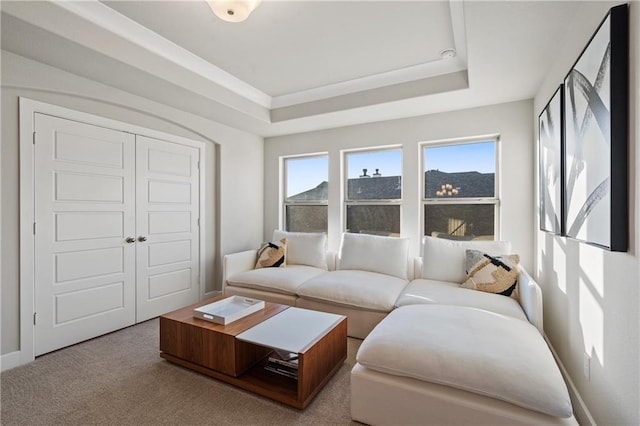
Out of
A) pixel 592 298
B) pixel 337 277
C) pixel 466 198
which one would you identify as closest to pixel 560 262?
pixel 592 298

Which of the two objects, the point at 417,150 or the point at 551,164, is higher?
the point at 417,150

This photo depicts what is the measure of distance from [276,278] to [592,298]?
2569 mm

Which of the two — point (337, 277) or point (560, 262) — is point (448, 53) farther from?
point (337, 277)

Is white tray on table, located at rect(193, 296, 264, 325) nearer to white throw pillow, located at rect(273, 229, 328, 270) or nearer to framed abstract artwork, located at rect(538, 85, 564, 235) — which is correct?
white throw pillow, located at rect(273, 229, 328, 270)

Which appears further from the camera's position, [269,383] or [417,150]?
[417,150]

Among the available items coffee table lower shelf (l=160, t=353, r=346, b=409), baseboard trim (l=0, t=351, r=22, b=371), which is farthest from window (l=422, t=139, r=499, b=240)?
baseboard trim (l=0, t=351, r=22, b=371)

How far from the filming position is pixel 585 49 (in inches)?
60.3

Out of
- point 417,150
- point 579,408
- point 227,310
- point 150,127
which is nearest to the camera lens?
point 579,408

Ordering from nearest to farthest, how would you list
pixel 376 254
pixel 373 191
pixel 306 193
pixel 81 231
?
pixel 81 231 → pixel 376 254 → pixel 373 191 → pixel 306 193

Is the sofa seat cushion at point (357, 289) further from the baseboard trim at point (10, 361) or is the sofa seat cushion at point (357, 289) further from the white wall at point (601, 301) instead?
the baseboard trim at point (10, 361)

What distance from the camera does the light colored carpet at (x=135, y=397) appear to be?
1697 mm

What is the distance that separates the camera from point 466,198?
346 cm

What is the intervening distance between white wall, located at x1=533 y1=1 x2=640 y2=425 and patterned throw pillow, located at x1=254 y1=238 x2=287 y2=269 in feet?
9.03

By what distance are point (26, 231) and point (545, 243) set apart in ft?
14.3
